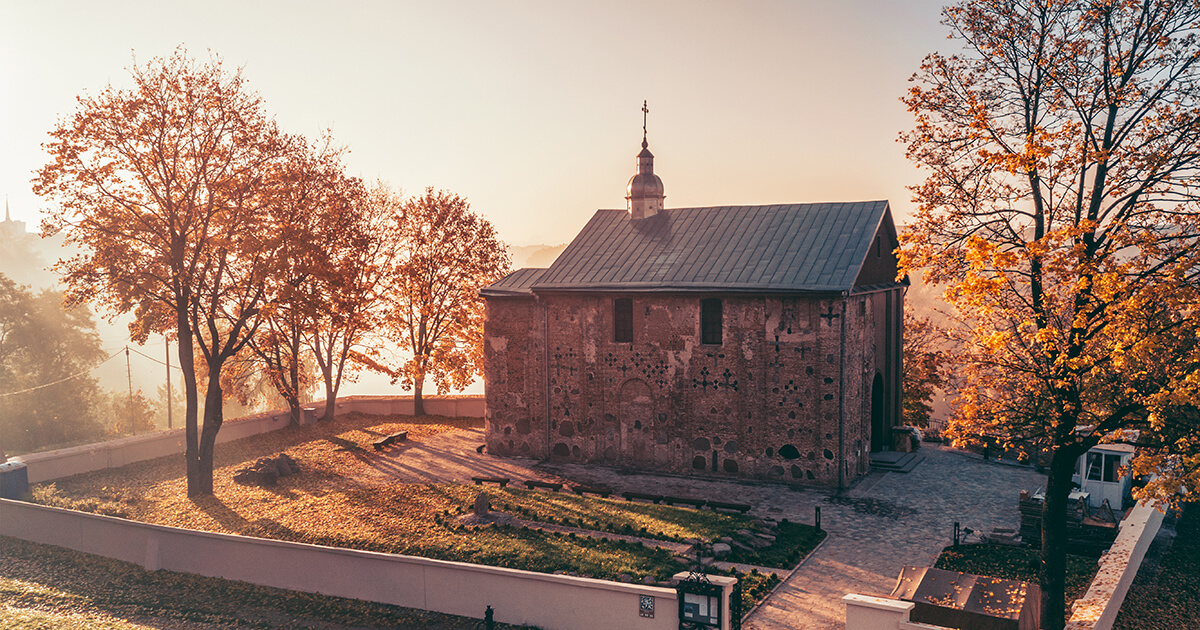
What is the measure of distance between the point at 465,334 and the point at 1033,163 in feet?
100

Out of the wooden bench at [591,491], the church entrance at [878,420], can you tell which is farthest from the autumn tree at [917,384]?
the wooden bench at [591,491]

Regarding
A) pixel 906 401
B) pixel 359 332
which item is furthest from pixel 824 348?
pixel 359 332

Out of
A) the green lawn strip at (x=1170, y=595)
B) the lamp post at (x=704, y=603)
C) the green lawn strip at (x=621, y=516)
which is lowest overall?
the green lawn strip at (x=1170, y=595)

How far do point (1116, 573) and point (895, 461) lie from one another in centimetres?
1243

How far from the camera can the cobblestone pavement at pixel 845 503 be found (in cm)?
1659

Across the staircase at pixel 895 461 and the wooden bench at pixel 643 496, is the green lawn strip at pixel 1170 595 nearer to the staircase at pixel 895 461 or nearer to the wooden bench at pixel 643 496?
the staircase at pixel 895 461

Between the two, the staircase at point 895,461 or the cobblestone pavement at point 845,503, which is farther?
the staircase at point 895,461

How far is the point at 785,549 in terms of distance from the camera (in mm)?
19031

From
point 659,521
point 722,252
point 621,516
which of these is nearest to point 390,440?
point 621,516

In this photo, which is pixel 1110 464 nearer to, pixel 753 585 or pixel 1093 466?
pixel 1093 466

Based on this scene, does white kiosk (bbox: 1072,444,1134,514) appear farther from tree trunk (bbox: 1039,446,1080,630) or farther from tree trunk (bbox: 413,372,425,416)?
tree trunk (bbox: 413,372,425,416)

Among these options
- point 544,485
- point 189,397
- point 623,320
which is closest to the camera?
point 189,397

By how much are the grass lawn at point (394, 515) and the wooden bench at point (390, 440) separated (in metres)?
1.04

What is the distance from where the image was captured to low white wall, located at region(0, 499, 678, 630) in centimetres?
1427
